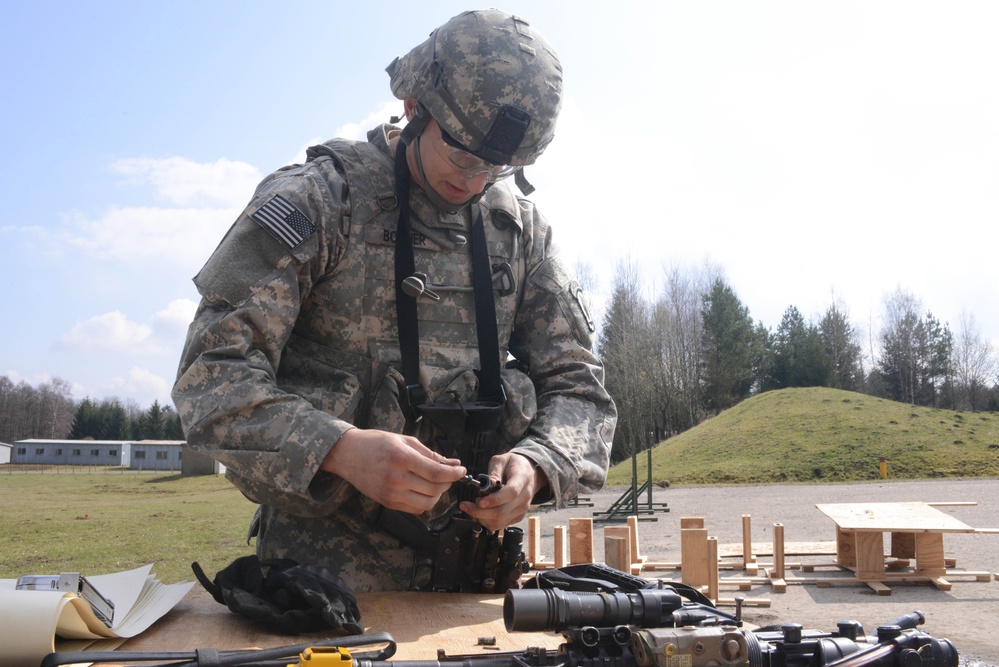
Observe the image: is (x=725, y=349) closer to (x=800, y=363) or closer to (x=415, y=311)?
(x=800, y=363)

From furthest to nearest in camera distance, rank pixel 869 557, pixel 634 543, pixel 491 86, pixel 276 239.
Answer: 1. pixel 869 557
2. pixel 634 543
3. pixel 491 86
4. pixel 276 239

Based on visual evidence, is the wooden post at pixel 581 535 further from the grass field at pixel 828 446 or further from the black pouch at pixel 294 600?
the grass field at pixel 828 446

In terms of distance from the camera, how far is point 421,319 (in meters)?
2.76

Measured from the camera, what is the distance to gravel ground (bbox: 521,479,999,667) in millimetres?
8703

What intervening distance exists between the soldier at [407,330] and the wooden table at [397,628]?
0.27 meters

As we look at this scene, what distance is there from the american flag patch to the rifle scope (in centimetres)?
137

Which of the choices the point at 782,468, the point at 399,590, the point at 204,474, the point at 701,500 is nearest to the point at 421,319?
the point at 399,590

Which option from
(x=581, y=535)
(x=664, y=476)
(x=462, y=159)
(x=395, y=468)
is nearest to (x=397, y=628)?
(x=395, y=468)

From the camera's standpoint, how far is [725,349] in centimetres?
5050

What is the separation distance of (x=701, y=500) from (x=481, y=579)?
21.0 metres

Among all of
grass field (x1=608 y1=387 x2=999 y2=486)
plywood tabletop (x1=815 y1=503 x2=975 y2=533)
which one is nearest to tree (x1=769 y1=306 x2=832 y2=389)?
grass field (x1=608 y1=387 x2=999 y2=486)

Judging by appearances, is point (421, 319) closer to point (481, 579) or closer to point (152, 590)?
point (481, 579)

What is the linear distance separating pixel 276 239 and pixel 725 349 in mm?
49979

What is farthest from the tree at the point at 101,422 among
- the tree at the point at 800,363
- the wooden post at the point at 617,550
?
the wooden post at the point at 617,550
